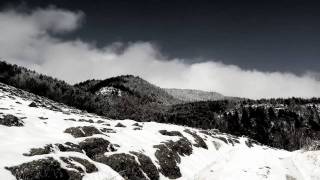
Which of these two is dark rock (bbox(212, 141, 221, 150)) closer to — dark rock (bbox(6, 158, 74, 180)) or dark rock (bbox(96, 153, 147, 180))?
dark rock (bbox(96, 153, 147, 180))

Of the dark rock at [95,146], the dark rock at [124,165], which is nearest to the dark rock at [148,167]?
the dark rock at [124,165]

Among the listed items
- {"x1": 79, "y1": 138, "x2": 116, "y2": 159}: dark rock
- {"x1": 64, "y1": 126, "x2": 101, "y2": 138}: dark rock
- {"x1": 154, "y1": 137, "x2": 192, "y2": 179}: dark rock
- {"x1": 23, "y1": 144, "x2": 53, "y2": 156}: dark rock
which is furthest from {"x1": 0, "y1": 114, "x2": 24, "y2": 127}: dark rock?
{"x1": 154, "y1": 137, "x2": 192, "y2": 179}: dark rock

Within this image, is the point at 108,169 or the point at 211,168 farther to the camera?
the point at 211,168

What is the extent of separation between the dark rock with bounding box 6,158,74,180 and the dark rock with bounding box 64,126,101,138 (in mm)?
15729

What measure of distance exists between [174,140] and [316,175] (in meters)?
25.0

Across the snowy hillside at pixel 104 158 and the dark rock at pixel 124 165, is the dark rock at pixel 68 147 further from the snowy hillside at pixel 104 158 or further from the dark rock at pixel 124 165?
the dark rock at pixel 124 165

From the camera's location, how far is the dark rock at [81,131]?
49.7m

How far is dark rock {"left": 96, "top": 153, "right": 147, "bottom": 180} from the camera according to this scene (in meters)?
41.0

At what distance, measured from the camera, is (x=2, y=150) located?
1297 inches

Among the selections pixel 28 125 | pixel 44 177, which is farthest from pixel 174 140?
pixel 44 177

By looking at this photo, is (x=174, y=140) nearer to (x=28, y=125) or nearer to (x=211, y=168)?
(x=211, y=168)

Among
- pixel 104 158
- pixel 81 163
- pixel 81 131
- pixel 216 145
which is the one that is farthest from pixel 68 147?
pixel 216 145

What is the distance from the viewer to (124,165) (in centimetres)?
4203

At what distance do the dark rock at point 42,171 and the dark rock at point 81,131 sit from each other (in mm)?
15729
